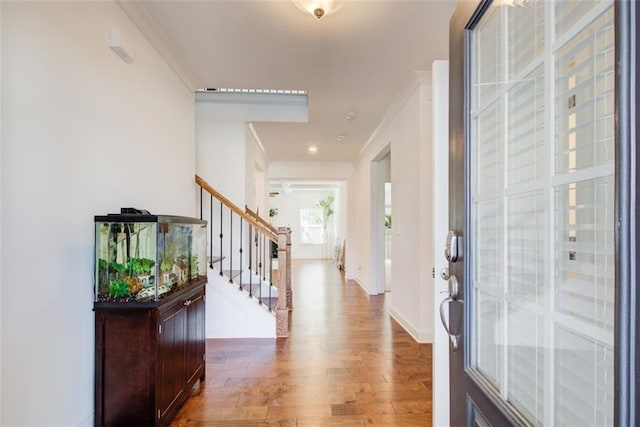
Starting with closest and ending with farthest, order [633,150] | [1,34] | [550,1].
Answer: [633,150] < [550,1] < [1,34]

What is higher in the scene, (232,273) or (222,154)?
(222,154)

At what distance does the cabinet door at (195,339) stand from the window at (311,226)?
8763 millimetres

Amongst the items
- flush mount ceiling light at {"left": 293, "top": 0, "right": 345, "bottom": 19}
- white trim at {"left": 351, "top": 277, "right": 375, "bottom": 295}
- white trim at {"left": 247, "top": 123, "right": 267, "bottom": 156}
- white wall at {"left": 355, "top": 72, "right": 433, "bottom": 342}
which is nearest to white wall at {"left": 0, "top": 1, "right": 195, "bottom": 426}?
flush mount ceiling light at {"left": 293, "top": 0, "right": 345, "bottom": 19}

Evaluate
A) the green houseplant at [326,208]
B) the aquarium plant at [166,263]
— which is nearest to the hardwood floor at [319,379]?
the aquarium plant at [166,263]

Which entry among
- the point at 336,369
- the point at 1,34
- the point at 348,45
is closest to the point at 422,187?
the point at 348,45

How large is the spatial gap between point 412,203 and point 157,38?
2737mm

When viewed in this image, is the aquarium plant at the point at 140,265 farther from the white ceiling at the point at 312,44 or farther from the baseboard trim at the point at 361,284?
the baseboard trim at the point at 361,284

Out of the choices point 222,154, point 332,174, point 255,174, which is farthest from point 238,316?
point 332,174

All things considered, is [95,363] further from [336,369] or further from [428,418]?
[428,418]

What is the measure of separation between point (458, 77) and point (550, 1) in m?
0.33

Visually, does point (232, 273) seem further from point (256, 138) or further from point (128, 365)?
point (256, 138)

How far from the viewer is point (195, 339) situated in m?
2.23

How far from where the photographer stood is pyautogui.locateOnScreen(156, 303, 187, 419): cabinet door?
1734 mm

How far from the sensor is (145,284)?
5.58 feet
